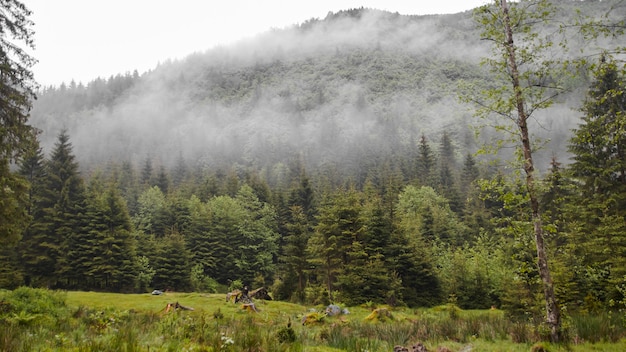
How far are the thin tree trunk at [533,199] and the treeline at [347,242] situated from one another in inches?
14.7

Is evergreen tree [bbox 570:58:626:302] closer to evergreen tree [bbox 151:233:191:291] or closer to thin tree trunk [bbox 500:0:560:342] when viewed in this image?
thin tree trunk [bbox 500:0:560:342]

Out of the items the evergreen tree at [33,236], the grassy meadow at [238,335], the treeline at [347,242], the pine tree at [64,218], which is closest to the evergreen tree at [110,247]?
the treeline at [347,242]

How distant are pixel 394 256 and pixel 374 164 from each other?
83.8m

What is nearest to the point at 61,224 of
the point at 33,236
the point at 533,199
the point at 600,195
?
the point at 33,236

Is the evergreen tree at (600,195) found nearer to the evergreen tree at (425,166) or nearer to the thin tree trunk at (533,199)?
the thin tree trunk at (533,199)

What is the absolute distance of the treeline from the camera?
78.7 feet

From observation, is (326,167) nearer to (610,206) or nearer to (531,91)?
(610,206)

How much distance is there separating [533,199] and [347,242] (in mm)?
27007

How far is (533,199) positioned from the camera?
40.8 ft

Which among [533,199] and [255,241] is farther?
[255,241]

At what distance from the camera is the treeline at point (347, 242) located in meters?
24.0

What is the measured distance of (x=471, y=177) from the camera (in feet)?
277

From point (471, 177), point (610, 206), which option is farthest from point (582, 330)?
point (471, 177)

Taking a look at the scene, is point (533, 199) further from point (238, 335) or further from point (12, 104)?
point (12, 104)
